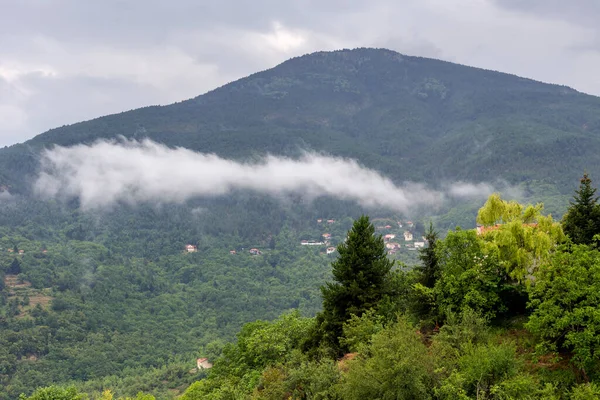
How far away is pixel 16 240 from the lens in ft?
510

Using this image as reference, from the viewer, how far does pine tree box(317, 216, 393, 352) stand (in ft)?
100

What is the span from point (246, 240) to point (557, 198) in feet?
352

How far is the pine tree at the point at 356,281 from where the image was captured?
30484mm

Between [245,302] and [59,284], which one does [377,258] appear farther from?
[59,284]

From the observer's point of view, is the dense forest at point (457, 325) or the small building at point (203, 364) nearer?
the dense forest at point (457, 325)

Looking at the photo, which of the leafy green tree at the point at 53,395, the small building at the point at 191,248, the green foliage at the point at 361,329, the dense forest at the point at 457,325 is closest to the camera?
the dense forest at the point at 457,325

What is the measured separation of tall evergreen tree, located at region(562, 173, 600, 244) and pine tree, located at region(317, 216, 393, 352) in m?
10.5

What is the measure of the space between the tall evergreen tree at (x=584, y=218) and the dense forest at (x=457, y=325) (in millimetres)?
63

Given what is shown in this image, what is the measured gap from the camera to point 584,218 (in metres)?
27.3

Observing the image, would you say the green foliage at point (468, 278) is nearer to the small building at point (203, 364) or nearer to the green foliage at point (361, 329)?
the green foliage at point (361, 329)

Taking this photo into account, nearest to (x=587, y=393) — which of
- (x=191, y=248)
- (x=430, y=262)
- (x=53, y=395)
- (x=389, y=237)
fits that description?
(x=430, y=262)

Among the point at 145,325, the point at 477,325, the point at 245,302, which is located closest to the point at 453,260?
the point at 477,325

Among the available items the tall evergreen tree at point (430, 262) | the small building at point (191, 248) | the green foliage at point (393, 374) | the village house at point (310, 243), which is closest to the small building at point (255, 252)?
the village house at point (310, 243)

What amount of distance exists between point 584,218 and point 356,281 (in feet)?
42.7
